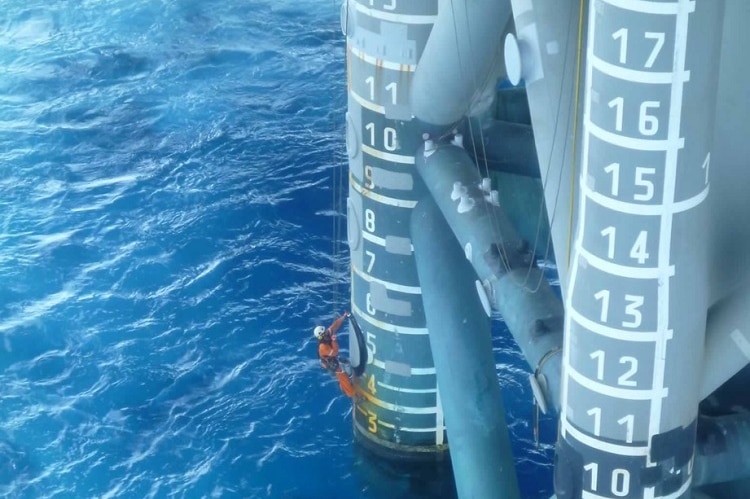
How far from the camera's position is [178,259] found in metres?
36.1

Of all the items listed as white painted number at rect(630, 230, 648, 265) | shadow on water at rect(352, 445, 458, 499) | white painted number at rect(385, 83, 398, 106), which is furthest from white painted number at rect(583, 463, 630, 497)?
shadow on water at rect(352, 445, 458, 499)

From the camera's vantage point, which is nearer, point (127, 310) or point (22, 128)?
point (127, 310)

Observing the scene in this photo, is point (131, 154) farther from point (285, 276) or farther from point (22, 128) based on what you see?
point (285, 276)

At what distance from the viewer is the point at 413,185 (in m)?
24.5

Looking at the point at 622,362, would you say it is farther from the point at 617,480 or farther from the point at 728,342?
the point at 617,480

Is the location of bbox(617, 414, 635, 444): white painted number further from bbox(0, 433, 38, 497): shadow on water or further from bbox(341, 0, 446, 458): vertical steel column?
bbox(0, 433, 38, 497): shadow on water

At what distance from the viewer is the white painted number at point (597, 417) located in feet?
53.2

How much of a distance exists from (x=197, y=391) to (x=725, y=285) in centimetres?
1754

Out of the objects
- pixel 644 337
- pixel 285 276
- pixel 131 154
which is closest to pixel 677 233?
pixel 644 337

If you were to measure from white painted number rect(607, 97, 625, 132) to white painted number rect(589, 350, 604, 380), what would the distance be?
3.05 m

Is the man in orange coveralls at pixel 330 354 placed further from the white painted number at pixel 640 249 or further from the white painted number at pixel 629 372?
the white painted number at pixel 640 249

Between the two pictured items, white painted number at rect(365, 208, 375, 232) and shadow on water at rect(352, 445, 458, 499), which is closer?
white painted number at rect(365, 208, 375, 232)

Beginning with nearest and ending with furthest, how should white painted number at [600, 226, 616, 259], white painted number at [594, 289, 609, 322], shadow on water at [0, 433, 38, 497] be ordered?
1. white painted number at [600, 226, 616, 259]
2. white painted number at [594, 289, 609, 322]
3. shadow on water at [0, 433, 38, 497]

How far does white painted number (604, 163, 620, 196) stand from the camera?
14.7 meters
